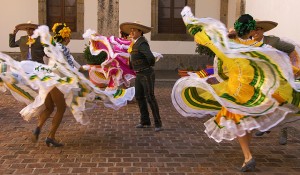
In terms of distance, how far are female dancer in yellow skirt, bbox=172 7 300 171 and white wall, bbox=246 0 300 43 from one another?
12.1 feet

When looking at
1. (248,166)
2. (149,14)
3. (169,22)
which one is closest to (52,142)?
(248,166)

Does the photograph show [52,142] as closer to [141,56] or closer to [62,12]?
[141,56]

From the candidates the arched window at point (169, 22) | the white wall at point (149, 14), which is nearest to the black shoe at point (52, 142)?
the white wall at point (149, 14)

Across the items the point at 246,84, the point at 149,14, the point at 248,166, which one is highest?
the point at 149,14

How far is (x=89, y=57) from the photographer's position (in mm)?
12898

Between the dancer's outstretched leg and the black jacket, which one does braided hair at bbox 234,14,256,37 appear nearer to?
the black jacket

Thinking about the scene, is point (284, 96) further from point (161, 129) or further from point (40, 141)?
point (40, 141)

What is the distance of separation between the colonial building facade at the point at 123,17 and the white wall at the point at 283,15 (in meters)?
4.89

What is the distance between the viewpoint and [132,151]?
6.06 metres

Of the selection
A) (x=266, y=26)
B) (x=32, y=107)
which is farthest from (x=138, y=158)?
(x=266, y=26)

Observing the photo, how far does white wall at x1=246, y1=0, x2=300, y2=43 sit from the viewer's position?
28.3ft

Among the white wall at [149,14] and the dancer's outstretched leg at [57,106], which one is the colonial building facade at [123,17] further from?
the dancer's outstretched leg at [57,106]

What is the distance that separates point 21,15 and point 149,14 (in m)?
4.71

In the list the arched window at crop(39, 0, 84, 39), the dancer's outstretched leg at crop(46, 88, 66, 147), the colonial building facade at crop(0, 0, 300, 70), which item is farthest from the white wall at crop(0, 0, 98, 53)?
the dancer's outstretched leg at crop(46, 88, 66, 147)
